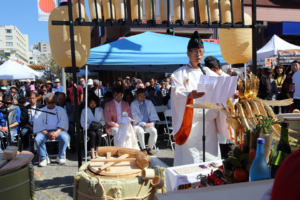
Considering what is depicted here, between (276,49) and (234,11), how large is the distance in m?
6.64

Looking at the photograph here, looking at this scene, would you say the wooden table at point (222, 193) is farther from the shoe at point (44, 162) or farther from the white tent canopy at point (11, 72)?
the white tent canopy at point (11, 72)

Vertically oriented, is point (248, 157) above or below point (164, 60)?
below

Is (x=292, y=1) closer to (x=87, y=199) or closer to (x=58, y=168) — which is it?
(x=58, y=168)

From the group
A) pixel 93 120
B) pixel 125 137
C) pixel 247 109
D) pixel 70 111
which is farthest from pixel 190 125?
pixel 70 111

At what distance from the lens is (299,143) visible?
1593 mm

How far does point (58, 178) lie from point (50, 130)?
1.32m

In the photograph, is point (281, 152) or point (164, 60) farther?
point (164, 60)

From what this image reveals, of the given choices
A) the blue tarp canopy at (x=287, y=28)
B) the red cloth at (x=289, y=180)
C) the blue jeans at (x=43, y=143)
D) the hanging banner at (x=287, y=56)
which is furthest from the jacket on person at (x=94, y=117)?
the blue tarp canopy at (x=287, y=28)

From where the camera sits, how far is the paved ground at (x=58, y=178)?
3453 mm

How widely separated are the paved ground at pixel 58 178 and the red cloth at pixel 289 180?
10.6 ft

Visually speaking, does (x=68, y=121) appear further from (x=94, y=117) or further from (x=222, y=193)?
(x=222, y=193)

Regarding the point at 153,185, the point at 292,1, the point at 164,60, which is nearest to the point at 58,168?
the point at 164,60

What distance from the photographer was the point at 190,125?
9.12 feet

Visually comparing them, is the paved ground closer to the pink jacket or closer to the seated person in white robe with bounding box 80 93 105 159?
the seated person in white robe with bounding box 80 93 105 159
